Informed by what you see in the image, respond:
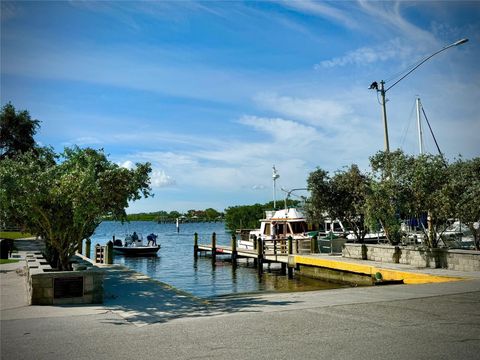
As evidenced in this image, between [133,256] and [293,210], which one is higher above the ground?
[293,210]

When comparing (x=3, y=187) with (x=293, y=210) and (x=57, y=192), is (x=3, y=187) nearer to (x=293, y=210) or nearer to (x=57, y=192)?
(x=57, y=192)

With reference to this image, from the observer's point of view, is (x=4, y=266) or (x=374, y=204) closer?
(x=374, y=204)

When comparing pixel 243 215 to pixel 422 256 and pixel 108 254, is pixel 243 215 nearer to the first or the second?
pixel 108 254

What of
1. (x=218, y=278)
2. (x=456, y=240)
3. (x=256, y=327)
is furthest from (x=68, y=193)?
(x=456, y=240)

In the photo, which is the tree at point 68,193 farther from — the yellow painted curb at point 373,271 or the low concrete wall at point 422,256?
the low concrete wall at point 422,256

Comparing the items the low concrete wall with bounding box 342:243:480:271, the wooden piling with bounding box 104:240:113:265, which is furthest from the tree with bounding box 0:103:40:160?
the low concrete wall with bounding box 342:243:480:271

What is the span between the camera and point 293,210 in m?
41.2

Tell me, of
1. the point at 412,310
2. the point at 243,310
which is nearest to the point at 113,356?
the point at 243,310

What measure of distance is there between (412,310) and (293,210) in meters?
30.6

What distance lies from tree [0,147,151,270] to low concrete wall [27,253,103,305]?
1799 mm

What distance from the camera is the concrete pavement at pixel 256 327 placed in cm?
734

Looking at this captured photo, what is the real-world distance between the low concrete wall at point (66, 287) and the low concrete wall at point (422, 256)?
1462 centimetres

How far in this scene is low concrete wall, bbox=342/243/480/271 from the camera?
18.7 metres

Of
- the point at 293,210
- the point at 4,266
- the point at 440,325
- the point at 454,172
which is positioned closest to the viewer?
the point at 440,325
